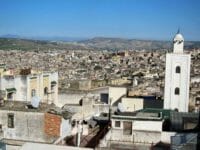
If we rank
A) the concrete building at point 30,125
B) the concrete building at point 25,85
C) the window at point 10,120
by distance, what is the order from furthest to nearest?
1. the concrete building at point 25,85
2. the window at point 10,120
3. the concrete building at point 30,125

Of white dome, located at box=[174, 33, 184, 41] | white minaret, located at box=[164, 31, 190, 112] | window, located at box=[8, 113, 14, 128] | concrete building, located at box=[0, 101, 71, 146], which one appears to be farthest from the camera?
white minaret, located at box=[164, 31, 190, 112]

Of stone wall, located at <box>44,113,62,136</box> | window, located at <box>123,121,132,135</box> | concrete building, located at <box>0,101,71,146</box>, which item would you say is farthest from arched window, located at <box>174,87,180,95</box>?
stone wall, located at <box>44,113,62,136</box>

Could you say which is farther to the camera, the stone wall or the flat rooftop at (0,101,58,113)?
the flat rooftop at (0,101,58,113)

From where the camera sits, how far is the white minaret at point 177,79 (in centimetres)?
→ 2845

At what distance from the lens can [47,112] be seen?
17.7 meters

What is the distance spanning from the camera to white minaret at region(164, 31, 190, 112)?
28453 millimetres

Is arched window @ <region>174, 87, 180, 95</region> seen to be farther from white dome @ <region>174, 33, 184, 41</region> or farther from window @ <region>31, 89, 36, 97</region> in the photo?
window @ <region>31, 89, 36, 97</region>

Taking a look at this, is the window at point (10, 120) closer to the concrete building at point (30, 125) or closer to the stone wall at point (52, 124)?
the concrete building at point (30, 125)

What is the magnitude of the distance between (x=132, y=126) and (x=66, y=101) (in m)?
14.0

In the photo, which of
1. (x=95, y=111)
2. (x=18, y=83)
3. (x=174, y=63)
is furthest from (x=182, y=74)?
(x=18, y=83)

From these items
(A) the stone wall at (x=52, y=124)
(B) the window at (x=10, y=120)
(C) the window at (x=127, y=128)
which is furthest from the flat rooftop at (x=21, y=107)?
(C) the window at (x=127, y=128)

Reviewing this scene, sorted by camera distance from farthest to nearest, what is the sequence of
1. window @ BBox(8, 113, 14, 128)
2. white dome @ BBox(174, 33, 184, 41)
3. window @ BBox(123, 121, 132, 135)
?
white dome @ BBox(174, 33, 184, 41), window @ BBox(123, 121, 132, 135), window @ BBox(8, 113, 14, 128)

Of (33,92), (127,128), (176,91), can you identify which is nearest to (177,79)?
(176,91)

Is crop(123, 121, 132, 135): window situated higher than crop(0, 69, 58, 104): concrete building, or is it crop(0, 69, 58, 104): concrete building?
crop(0, 69, 58, 104): concrete building
